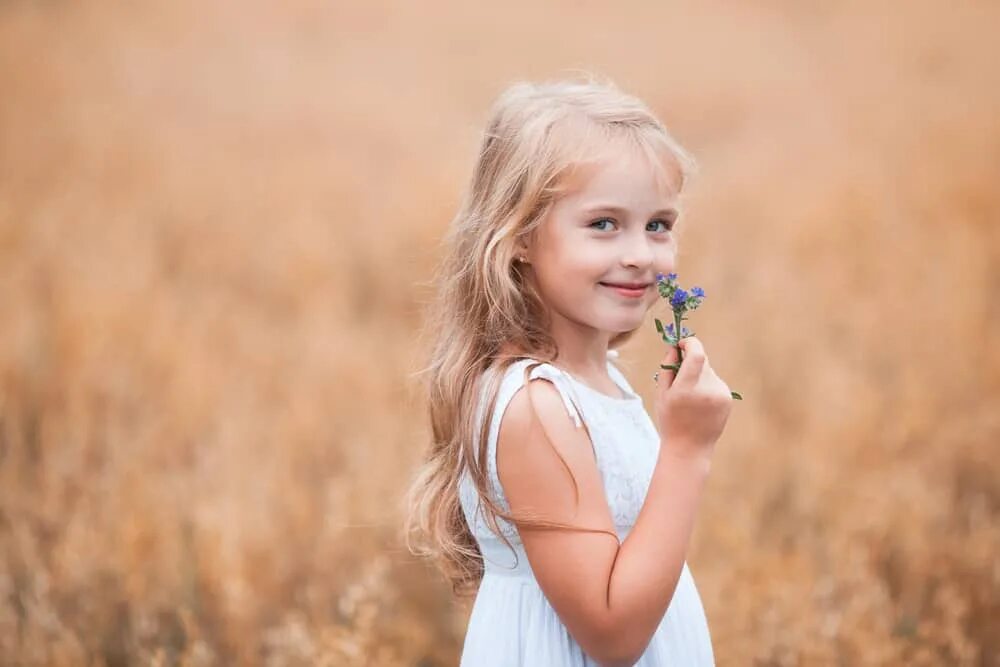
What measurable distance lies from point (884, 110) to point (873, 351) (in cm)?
268

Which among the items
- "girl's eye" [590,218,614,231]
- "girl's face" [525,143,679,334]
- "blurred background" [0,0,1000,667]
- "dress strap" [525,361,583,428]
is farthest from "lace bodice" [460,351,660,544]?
"blurred background" [0,0,1000,667]

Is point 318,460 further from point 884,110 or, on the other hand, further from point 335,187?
point 884,110

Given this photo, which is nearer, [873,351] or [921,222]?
[873,351]

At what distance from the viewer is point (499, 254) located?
1.72 meters

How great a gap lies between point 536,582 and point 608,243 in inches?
21.6

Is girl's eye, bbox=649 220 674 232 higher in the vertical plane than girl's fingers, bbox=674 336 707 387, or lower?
higher

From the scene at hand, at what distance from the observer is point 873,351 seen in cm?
468

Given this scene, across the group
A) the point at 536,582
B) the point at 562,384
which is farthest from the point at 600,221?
the point at 536,582

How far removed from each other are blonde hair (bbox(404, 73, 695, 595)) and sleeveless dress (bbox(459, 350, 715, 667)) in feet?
0.14

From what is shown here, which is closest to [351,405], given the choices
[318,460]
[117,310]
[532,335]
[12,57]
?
[318,460]

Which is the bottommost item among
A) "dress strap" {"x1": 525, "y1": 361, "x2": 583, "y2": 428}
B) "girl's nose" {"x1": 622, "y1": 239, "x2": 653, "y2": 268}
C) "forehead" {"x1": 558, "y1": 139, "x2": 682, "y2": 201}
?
"dress strap" {"x1": 525, "y1": 361, "x2": 583, "y2": 428}

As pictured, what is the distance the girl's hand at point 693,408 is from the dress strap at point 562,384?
124 millimetres

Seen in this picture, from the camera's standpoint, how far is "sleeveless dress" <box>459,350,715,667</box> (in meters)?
1.65

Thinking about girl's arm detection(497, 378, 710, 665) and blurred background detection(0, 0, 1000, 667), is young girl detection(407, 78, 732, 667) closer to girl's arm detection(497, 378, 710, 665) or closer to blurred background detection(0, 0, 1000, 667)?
girl's arm detection(497, 378, 710, 665)
